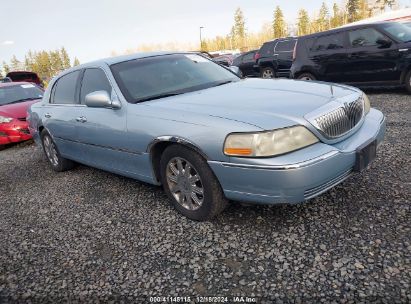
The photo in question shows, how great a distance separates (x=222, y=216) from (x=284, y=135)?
3.49 ft

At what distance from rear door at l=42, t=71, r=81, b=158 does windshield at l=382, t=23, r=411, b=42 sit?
21.9 ft

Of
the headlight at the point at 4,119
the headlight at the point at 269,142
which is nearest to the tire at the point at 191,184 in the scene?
the headlight at the point at 269,142

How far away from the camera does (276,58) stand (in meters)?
12.3

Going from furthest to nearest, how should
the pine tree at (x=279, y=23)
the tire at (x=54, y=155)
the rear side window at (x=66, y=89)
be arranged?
the pine tree at (x=279, y=23), the tire at (x=54, y=155), the rear side window at (x=66, y=89)

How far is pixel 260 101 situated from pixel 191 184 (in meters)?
0.91

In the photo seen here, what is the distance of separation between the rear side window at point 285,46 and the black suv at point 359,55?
284 centimetres

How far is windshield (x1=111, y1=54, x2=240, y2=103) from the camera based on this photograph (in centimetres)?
355

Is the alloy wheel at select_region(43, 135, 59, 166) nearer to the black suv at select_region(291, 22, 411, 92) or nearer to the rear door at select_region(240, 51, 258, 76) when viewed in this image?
the black suv at select_region(291, 22, 411, 92)

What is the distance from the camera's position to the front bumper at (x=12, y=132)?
7734 millimetres

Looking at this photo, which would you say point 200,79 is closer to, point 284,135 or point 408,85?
point 284,135

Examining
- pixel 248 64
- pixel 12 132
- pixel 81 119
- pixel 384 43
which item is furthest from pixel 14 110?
pixel 248 64

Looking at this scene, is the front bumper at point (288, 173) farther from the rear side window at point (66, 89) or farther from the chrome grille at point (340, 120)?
the rear side window at point (66, 89)

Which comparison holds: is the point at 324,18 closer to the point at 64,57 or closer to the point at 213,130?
the point at 64,57

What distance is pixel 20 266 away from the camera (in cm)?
287
